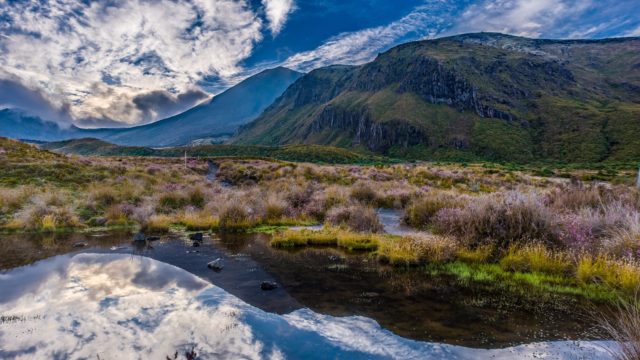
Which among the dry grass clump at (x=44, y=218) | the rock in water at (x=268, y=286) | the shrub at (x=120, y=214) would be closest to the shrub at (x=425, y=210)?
the rock in water at (x=268, y=286)

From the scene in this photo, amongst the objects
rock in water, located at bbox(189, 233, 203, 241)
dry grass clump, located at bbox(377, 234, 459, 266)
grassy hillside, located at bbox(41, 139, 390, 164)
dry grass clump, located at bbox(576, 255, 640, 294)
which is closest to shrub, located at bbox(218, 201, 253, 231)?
rock in water, located at bbox(189, 233, 203, 241)

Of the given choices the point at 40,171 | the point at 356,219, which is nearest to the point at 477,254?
the point at 356,219

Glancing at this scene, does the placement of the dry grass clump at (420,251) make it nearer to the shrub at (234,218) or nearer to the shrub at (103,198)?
the shrub at (234,218)

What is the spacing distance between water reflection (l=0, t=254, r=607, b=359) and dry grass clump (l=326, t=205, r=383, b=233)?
26.7 ft

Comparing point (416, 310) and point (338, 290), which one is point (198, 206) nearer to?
point (338, 290)

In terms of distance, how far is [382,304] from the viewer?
884 cm

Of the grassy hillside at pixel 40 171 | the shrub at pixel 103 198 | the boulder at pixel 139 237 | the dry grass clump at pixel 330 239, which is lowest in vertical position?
the dry grass clump at pixel 330 239

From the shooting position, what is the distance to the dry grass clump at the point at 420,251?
1178cm

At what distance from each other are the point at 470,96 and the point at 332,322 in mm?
204622

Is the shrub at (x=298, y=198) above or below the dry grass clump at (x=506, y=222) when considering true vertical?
below

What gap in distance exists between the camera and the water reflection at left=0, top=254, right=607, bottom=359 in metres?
6.49

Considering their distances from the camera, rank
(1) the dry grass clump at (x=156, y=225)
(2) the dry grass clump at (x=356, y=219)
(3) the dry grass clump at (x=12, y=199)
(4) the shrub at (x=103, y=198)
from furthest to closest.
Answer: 1. (4) the shrub at (x=103, y=198)
2. (3) the dry grass clump at (x=12, y=199)
3. (1) the dry grass clump at (x=156, y=225)
4. (2) the dry grass clump at (x=356, y=219)

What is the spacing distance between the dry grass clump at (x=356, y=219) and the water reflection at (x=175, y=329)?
26.7ft

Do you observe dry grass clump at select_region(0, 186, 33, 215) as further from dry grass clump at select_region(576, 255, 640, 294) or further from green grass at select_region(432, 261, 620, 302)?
dry grass clump at select_region(576, 255, 640, 294)
